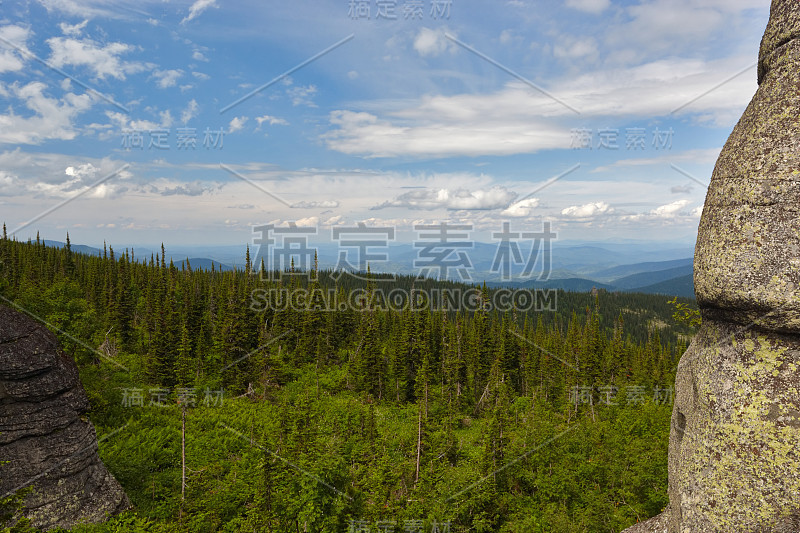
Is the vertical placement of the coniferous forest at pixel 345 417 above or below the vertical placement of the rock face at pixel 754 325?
below

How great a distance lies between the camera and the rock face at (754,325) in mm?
6277

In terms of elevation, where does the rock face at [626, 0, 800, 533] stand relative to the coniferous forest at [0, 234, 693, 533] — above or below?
above

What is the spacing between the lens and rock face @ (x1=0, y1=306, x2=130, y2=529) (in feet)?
67.6

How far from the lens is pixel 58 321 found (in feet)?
106

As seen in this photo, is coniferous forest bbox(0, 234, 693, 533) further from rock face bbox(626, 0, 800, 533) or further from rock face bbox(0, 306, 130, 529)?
rock face bbox(626, 0, 800, 533)

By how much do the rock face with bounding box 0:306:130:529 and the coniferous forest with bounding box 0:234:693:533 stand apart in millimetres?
2422

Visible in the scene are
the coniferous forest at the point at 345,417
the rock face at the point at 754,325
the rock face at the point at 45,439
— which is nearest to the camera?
the rock face at the point at 754,325

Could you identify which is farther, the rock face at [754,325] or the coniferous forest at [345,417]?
the coniferous forest at [345,417]

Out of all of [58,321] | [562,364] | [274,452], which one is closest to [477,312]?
[562,364]

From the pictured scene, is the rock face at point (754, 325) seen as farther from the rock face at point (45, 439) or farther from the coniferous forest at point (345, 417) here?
the rock face at point (45, 439)

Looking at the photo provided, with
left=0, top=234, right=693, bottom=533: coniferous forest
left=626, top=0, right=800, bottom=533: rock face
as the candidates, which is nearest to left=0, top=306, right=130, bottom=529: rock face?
left=0, top=234, right=693, bottom=533: coniferous forest

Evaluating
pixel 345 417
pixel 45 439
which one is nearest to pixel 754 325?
pixel 45 439

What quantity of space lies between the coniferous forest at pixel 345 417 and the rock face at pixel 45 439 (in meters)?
2.42

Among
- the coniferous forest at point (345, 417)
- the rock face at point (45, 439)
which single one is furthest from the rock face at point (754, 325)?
the rock face at point (45, 439)
